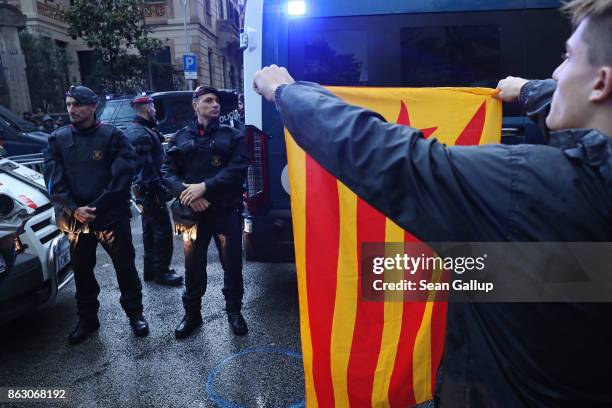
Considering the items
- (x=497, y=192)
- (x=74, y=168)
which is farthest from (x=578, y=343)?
(x=74, y=168)

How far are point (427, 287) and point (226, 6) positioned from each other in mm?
35784

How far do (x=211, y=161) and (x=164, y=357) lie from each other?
1486 millimetres

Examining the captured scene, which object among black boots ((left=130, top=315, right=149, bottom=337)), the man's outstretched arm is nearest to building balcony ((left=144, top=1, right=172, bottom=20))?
black boots ((left=130, top=315, right=149, bottom=337))

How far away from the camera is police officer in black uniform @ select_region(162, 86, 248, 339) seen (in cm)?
342

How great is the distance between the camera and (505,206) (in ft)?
2.71

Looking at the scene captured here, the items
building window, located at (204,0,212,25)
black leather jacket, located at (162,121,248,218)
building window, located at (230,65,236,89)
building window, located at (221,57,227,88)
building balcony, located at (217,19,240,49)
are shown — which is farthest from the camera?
building window, located at (230,65,236,89)

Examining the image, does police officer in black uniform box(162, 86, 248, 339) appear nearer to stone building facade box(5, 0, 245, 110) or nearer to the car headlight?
the car headlight

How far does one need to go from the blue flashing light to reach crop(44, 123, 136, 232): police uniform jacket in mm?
1670

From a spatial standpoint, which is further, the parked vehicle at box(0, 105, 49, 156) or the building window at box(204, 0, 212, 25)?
the building window at box(204, 0, 212, 25)

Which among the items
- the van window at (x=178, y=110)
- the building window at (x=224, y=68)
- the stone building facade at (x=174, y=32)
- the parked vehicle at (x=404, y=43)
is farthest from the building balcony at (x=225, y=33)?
the parked vehicle at (x=404, y=43)

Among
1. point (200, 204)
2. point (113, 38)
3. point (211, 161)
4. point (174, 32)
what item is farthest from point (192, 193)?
point (174, 32)

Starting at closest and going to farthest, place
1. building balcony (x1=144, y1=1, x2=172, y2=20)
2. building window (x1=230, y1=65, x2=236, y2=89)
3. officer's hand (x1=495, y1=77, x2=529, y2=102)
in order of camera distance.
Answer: officer's hand (x1=495, y1=77, x2=529, y2=102), building balcony (x1=144, y1=1, x2=172, y2=20), building window (x1=230, y1=65, x2=236, y2=89)

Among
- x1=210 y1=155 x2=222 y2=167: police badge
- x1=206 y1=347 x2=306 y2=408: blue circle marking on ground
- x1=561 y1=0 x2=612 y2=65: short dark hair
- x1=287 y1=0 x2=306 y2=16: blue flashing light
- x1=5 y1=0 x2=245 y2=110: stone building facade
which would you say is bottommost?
x1=206 y1=347 x2=306 y2=408: blue circle marking on ground

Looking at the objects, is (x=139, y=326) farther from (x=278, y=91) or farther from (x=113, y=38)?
(x=113, y=38)
